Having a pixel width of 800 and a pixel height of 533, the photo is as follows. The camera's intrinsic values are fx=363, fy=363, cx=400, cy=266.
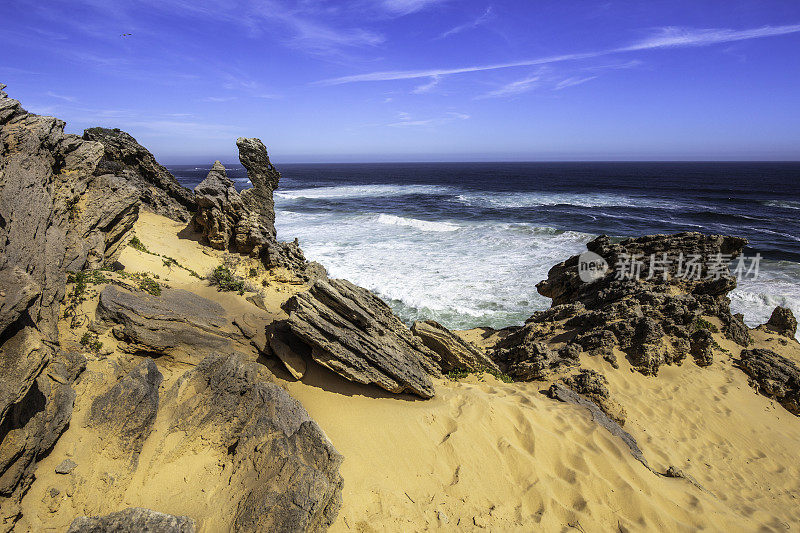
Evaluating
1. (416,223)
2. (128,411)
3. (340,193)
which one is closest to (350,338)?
(128,411)

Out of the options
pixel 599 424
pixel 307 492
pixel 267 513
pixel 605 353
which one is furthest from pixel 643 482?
pixel 267 513

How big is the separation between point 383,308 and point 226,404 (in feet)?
13.6

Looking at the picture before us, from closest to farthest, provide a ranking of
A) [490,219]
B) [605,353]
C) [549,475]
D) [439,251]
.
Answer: [549,475]
[605,353]
[439,251]
[490,219]

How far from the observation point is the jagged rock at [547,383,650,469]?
6949mm

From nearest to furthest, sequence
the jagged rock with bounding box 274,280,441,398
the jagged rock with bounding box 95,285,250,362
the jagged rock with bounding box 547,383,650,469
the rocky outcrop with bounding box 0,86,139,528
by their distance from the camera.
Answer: the rocky outcrop with bounding box 0,86,139,528, the jagged rock with bounding box 95,285,250,362, the jagged rock with bounding box 274,280,441,398, the jagged rock with bounding box 547,383,650,469

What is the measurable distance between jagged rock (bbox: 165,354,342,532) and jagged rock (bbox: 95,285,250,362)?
0.76 meters

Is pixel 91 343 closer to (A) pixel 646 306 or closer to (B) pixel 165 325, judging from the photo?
(B) pixel 165 325

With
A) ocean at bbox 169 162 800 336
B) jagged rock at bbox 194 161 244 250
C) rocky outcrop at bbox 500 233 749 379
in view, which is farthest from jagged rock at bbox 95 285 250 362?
ocean at bbox 169 162 800 336

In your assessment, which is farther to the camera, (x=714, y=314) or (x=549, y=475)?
(x=714, y=314)

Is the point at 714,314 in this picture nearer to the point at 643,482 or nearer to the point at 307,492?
the point at 643,482

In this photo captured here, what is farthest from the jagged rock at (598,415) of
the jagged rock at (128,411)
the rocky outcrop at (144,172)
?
the rocky outcrop at (144,172)

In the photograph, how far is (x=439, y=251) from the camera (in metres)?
25.2

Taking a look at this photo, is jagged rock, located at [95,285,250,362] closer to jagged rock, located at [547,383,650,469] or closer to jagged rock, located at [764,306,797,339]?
jagged rock, located at [547,383,650,469]

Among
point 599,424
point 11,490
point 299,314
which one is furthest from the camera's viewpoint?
point 599,424
